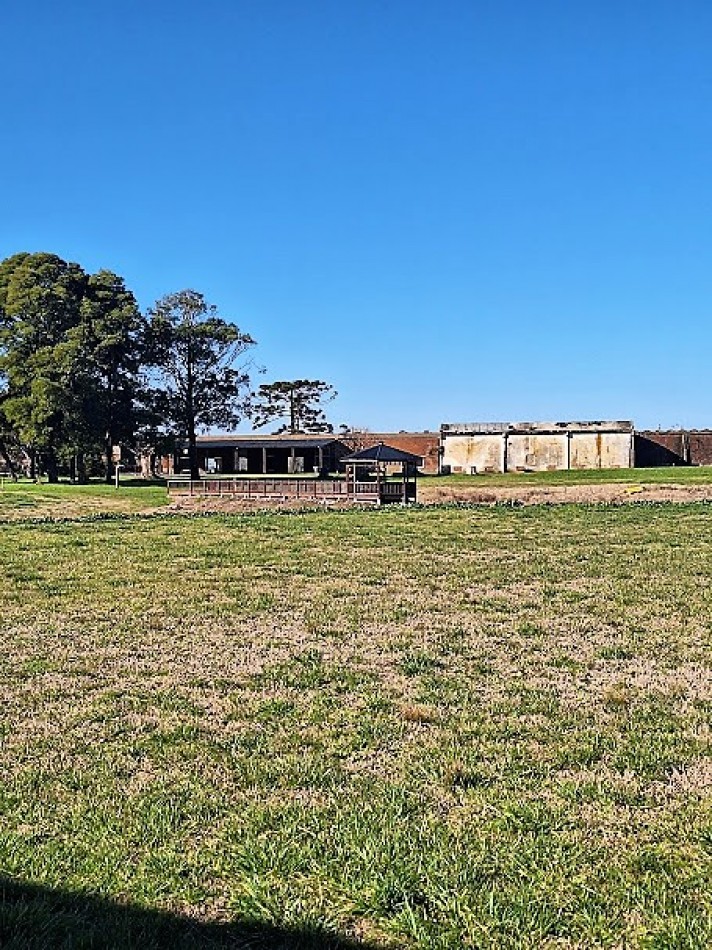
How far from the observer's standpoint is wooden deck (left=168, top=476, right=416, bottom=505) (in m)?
28.8

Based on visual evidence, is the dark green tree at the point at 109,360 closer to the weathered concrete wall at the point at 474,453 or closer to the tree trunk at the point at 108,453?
the tree trunk at the point at 108,453

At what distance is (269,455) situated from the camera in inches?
2464

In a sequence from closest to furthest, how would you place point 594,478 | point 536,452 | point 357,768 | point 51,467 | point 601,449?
1. point 357,768
2. point 594,478
3. point 51,467
4. point 601,449
5. point 536,452

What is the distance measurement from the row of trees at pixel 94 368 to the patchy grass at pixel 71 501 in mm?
7587

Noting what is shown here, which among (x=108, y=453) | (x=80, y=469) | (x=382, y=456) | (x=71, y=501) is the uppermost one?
(x=108, y=453)

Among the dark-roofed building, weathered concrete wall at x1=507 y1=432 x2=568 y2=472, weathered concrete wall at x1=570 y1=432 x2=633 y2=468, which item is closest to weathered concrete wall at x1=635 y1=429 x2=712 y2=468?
weathered concrete wall at x1=570 y1=432 x2=633 y2=468

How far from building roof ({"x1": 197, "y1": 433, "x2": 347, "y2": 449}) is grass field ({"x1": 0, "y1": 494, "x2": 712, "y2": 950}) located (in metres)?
50.8

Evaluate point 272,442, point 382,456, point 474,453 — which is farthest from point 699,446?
point 382,456

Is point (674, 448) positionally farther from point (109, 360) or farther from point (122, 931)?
point (122, 931)

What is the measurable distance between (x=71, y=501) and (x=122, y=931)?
30663 millimetres

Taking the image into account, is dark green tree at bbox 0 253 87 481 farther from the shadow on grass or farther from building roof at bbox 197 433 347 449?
the shadow on grass

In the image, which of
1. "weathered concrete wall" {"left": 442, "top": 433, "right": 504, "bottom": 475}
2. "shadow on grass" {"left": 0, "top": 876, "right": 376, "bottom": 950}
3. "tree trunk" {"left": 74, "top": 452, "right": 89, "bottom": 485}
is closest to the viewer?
"shadow on grass" {"left": 0, "top": 876, "right": 376, "bottom": 950}

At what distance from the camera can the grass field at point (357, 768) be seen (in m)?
2.86

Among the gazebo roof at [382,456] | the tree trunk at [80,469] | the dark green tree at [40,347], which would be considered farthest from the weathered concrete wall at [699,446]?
the dark green tree at [40,347]
